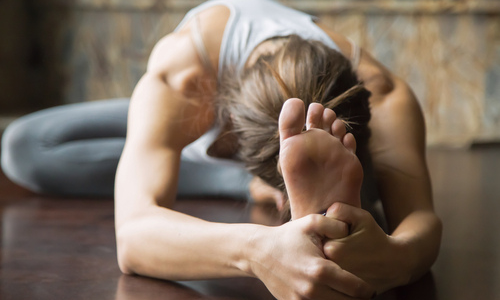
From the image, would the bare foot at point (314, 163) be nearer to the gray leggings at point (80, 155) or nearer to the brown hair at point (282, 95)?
the brown hair at point (282, 95)

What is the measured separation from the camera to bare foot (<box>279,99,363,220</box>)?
2.07ft

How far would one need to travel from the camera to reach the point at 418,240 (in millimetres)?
819

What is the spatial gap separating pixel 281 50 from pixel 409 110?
25cm

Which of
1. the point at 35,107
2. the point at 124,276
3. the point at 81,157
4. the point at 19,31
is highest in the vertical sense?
the point at 124,276

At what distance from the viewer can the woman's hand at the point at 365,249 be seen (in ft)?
2.14

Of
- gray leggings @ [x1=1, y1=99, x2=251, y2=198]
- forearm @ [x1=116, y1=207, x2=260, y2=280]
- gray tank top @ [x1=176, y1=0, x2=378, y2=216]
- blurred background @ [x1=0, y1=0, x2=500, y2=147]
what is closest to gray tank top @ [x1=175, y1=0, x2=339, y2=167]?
gray tank top @ [x1=176, y1=0, x2=378, y2=216]

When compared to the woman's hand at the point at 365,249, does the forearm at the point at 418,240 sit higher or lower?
lower

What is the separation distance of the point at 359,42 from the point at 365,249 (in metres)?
2.31

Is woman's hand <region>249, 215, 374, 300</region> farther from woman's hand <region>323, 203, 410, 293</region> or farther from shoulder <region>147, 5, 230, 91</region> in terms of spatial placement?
shoulder <region>147, 5, 230, 91</region>

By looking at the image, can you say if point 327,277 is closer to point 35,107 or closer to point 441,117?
point 441,117

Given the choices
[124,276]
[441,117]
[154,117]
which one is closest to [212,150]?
[154,117]

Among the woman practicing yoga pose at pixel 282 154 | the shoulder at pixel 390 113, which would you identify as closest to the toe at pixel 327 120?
the woman practicing yoga pose at pixel 282 154

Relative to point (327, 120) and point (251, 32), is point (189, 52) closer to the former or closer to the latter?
point (251, 32)

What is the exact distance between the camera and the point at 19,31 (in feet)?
10.1
